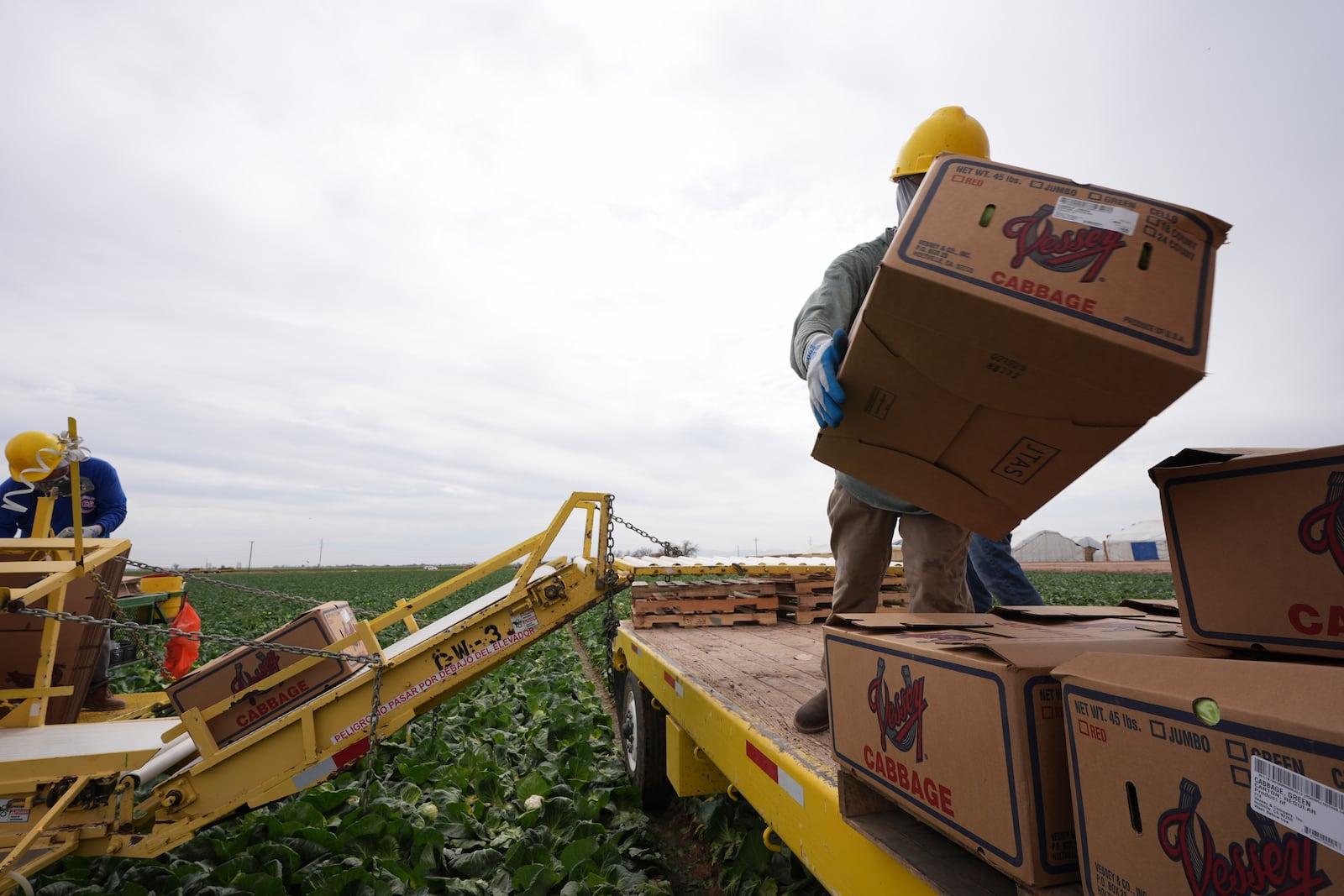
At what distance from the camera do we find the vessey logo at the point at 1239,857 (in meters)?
0.75

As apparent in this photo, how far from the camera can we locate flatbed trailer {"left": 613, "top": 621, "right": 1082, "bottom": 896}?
138 centimetres

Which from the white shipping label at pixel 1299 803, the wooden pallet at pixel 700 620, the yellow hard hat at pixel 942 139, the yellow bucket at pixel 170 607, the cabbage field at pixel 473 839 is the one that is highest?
the yellow hard hat at pixel 942 139

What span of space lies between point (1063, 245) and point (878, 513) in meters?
1.51

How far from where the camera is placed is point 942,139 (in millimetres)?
2406

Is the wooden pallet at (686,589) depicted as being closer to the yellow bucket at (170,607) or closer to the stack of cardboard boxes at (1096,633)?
the stack of cardboard boxes at (1096,633)

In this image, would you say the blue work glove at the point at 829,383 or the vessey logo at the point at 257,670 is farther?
the vessey logo at the point at 257,670

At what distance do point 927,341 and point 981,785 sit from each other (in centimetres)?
90

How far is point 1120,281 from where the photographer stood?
1.24m

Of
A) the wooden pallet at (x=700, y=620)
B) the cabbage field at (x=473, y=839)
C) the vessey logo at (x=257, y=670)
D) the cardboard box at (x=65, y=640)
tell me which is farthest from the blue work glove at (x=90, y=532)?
the wooden pallet at (x=700, y=620)

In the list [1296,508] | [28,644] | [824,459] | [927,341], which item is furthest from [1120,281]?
[28,644]

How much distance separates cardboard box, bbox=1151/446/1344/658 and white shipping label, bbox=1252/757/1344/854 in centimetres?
44

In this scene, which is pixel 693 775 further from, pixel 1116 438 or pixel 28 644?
pixel 28 644

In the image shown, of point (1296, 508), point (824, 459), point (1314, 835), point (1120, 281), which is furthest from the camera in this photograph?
point (824, 459)

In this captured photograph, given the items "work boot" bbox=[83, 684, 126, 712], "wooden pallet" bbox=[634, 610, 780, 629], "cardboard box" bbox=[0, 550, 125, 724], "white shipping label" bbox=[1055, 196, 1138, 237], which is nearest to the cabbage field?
"cardboard box" bbox=[0, 550, 125, 724]
